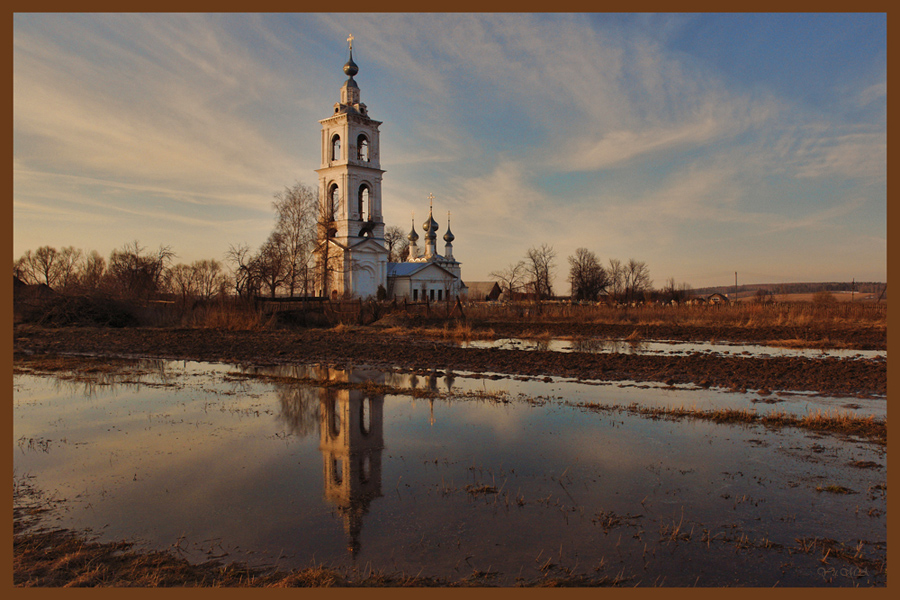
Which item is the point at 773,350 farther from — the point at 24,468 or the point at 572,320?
the point at 24,468

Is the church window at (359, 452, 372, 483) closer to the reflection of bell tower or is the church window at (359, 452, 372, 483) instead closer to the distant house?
the reflection of bell tower

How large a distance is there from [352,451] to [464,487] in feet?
7.40

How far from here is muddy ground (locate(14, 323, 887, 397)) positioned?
1450cm

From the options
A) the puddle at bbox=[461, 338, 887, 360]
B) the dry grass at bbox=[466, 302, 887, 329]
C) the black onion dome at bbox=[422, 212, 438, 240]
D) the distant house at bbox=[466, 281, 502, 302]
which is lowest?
the puddle at bbox=[461, 338, 887, 360]

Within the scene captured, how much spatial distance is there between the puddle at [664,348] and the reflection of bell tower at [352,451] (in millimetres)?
10635

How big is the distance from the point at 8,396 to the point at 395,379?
10034 millimetres

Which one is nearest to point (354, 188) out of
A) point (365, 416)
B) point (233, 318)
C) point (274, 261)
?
point (274, 261)

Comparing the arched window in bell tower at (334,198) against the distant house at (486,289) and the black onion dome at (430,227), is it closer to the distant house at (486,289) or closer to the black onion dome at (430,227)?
the black onion dome at (430,227)

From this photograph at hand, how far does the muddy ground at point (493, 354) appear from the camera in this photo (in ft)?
47.6

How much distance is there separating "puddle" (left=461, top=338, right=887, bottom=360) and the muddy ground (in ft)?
4.92

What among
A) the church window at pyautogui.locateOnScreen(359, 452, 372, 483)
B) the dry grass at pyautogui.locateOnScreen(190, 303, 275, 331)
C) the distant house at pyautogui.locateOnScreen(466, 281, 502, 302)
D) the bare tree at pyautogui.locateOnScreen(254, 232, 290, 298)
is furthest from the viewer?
the distant house at pyautogui.locateOnScreen(466, 281, 502, 302)

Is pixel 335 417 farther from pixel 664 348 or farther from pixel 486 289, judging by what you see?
pixel 486 289

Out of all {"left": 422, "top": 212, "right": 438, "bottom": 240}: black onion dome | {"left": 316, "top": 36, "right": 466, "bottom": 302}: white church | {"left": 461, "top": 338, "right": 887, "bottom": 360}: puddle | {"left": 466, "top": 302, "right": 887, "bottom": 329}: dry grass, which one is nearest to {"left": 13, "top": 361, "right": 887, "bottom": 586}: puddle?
{"left": 461, "top": 338, "right": 887, "bottom": 360}: puddle

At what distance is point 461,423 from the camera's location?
10039mm
